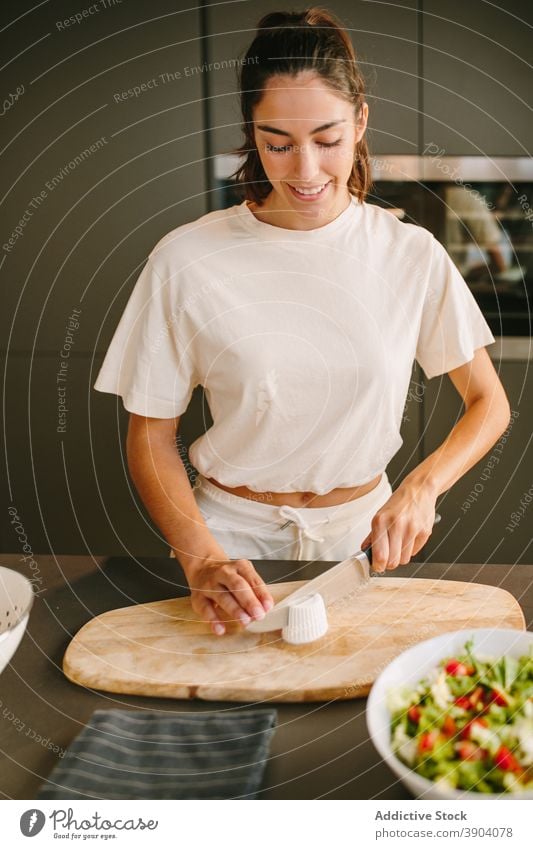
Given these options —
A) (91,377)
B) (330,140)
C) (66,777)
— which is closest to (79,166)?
(91,377)

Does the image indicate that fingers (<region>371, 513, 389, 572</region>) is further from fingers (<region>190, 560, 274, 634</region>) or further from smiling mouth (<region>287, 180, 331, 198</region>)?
smiling mouth (<region>287, 180, 331, 198</region>)

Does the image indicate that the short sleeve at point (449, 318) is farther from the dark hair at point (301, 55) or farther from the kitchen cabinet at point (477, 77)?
the kitchen cabinet at point (477, 77)

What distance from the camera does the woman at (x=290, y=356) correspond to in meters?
0.79

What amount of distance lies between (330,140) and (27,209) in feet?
2.87

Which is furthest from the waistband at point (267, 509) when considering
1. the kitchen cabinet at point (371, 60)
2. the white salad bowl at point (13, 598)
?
the kitchen cabinet at point (371, 60)

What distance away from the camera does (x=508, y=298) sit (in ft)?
4.55

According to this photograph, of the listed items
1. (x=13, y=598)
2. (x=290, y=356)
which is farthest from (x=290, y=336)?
(x=13, y=598)

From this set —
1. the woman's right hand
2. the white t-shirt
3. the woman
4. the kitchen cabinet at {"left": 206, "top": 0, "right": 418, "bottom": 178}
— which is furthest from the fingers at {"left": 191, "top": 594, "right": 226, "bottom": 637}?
the kitchen cabinet at {"left": 206, "top": 0, "right": 418, "bottom": 178}

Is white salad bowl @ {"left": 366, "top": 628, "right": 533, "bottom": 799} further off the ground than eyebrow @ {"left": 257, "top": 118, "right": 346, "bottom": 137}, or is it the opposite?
eyebrow @ {"left": 257, "top": 118, "right": 346, "bottom": 137}

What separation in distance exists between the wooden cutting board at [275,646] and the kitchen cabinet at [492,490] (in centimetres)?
71

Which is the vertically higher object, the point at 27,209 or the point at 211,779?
the point at 27,209

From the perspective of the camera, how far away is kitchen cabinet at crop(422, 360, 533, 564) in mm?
1376

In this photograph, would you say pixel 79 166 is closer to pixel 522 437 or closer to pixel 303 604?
pixel 522 437

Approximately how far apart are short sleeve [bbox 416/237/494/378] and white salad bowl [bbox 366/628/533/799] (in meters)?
0.38
